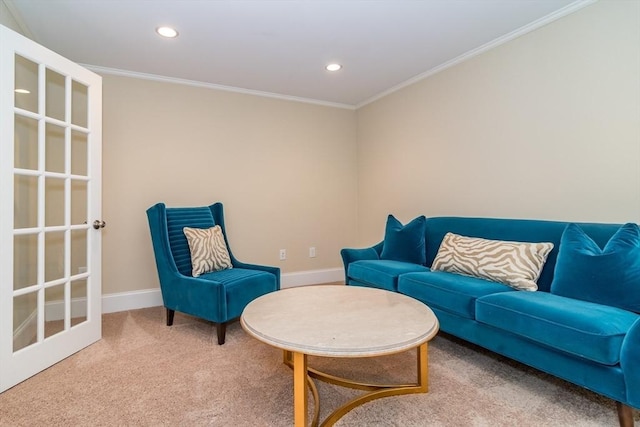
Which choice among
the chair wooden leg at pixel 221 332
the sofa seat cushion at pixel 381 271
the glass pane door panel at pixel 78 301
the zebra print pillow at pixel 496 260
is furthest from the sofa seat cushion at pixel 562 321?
the glass pane door panel at pixel 78 301

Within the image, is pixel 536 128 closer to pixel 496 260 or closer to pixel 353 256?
pixel 496 260

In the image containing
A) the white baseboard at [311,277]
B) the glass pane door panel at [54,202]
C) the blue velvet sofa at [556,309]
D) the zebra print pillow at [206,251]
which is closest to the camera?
the blue velvet sofa at [556,309]

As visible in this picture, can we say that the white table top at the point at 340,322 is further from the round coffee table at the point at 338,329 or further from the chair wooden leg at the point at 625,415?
the chair wooden leg at the point at 625,415

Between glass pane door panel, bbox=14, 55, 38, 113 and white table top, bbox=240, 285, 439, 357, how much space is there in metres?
1.83

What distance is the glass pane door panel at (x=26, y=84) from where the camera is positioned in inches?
79.2

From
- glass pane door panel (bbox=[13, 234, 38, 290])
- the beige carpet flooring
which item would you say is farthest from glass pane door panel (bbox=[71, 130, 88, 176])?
the beige carpet flooring

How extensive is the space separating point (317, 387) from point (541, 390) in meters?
1.20

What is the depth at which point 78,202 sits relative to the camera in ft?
7.93

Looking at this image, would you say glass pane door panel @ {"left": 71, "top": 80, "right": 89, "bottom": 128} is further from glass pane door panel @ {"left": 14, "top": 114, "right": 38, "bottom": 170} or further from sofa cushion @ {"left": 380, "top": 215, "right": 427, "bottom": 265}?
sofa cushion @ {"left": 380, "top": 215, "right": 427, "bottom": 265}

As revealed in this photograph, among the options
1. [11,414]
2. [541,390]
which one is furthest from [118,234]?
[541,390]

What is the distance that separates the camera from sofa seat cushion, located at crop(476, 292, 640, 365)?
1481 mm

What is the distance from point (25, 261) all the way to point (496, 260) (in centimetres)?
296

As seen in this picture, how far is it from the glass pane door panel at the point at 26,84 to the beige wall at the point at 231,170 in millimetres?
1169

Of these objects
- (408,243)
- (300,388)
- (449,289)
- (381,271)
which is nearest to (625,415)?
(449,289)
